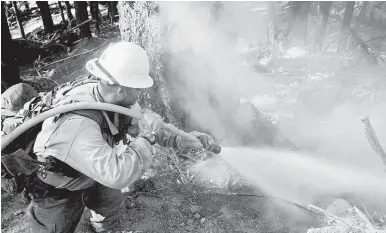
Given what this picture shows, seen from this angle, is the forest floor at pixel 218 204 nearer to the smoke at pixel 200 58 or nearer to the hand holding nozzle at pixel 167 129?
the hand holding nozzle at pixel 167 129

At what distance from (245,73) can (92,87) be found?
19.0 feet

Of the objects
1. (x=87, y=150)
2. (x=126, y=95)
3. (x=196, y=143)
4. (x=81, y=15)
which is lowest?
(x=81, y=15)

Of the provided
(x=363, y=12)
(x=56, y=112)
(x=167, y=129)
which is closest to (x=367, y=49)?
(x=363, y=12)

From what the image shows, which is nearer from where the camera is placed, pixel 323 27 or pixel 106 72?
pixel 106 72

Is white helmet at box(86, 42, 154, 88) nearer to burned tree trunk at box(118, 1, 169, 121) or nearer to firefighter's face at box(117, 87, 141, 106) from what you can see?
firefighter's face at box(117, 87, 141, 106)

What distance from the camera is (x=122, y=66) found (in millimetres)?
2580

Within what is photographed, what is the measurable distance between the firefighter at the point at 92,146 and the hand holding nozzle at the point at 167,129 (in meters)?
0.02

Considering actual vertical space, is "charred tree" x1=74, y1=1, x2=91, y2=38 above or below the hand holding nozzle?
below

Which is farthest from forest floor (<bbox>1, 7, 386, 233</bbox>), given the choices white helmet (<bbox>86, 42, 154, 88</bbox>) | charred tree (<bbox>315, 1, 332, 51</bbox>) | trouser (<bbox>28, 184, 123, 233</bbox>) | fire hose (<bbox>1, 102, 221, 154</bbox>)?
charred tree (<bbox>315, 1, 332, 51</bbox>)

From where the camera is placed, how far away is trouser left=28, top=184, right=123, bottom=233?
2887mm

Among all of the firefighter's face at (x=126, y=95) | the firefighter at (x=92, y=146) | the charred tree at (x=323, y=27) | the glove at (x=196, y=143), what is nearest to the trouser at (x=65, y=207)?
the firefighter at (x=92, y=146)

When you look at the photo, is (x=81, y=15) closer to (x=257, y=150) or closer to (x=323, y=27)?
(x=323, y=27)

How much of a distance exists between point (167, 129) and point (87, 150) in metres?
0.86

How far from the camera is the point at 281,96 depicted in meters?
7.44
